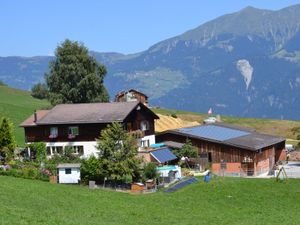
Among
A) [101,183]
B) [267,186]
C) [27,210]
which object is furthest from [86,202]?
[267,186]

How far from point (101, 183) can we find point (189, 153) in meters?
16.6

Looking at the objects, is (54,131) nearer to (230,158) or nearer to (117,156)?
(117,156)

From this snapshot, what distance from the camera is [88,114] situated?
69312mm

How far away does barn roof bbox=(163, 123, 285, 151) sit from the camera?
67.0 meters

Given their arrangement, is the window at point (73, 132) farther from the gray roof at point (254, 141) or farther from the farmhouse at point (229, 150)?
the gray roof at point (254, 141)

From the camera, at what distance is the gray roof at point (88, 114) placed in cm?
6719

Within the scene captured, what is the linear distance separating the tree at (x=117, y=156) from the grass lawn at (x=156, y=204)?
155 inches

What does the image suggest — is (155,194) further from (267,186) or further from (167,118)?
(167,118)

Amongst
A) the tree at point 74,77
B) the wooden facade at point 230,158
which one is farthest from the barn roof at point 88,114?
the tree at point 74,77

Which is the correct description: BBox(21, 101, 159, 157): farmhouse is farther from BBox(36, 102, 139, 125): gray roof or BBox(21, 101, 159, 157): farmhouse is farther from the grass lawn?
the grass lawn

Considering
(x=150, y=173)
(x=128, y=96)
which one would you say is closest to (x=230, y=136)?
(x=150, y=173)

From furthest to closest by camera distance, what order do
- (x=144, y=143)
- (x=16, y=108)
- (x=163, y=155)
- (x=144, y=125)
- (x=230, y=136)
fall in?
(x=16, y=108), (x=144, y=125), (x=144, y=143), (x=230, y=136), (x=163, y=155)

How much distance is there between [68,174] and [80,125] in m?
14.5

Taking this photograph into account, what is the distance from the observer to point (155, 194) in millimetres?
49562
